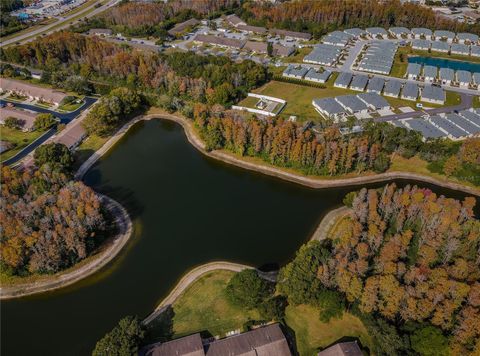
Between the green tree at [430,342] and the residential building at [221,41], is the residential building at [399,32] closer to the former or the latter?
the residential building at [221,41]

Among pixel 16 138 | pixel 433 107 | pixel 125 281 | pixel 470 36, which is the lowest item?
pixel 125 281

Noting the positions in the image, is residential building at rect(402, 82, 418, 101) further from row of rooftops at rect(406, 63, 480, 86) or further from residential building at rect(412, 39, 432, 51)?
residential building at rect(412, 39, 432, 51)

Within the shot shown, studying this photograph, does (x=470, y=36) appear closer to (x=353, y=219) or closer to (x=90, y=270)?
(x=353, y=219)

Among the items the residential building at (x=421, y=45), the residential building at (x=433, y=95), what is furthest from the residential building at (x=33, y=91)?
the residential building at (x=421, y=45)

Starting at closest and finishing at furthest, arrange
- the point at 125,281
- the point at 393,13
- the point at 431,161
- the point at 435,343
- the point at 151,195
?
the point at 435,343
the point at 125,281
the point at 151,195
the point at 431,161
the point at 393,13

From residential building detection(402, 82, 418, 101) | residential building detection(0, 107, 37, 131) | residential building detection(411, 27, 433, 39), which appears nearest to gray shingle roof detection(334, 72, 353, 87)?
residential building detection(402, 82, 418, 101)

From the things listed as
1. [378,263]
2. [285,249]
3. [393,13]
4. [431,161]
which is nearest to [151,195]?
[285,249]

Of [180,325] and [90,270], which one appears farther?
[90,270]
